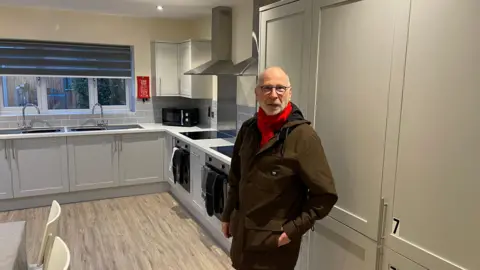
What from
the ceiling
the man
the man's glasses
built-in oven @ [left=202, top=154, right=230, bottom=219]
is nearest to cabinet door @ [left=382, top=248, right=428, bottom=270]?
the man

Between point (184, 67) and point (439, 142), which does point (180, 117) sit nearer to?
point (184, 67)

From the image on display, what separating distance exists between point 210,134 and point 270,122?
268 centimetres

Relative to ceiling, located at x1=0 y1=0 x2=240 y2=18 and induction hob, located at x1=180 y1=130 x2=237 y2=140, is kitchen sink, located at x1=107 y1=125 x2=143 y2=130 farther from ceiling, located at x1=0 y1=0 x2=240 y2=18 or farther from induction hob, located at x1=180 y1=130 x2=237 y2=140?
ceiling, located at x1=0 y1=0 x2=240 y2=18

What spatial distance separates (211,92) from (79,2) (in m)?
1.79

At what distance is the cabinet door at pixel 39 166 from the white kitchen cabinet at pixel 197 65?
1629 millimetres

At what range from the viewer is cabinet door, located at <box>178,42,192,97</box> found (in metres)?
4.63

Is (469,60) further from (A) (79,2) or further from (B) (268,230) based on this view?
(A) (79,2)

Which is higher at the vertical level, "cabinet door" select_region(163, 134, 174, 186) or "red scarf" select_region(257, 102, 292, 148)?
"red scarf" select_region(257, 102, 292, 148)

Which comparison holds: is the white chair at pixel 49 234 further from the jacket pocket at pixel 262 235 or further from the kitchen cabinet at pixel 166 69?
the kitchen cabinet at pixel 166 69

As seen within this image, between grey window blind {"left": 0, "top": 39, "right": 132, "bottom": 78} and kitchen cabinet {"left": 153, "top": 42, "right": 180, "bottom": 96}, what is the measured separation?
0.41 m

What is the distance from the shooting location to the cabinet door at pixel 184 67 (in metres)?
4.63

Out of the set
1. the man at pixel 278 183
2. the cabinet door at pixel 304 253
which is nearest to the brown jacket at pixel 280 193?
the man at pixel 278 183

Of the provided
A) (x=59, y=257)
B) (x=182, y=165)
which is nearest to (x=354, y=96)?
(x=59, y=257)

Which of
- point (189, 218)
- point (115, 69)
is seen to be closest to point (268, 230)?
point (189, 218)
